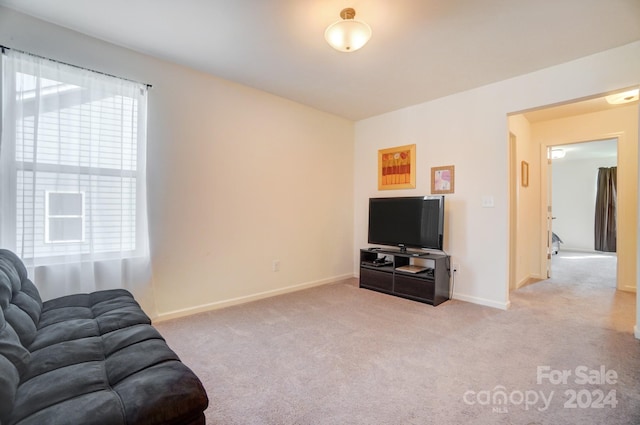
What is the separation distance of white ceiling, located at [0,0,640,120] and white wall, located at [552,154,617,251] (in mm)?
6835

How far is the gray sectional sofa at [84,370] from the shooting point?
92cm

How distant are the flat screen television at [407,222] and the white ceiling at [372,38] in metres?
1.39

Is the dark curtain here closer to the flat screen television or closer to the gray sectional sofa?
the flat screen television

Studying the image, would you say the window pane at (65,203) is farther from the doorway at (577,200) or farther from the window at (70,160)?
the doorway at (577,200)

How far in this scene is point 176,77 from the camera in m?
2.90

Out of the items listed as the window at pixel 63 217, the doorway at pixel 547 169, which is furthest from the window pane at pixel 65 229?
the doorway at pixel 547 169

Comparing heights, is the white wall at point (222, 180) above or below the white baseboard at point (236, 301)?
above

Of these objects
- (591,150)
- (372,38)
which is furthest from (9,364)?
(591,150)

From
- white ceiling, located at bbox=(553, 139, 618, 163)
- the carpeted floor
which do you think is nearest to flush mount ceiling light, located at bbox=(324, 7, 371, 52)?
the carpeted floor

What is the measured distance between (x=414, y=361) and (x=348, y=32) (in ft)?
7.62

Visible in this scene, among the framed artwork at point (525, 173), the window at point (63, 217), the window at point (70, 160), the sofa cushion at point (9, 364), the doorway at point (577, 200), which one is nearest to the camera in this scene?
the sofa cushion at point (9, 364)

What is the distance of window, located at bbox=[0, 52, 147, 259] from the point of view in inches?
82.7

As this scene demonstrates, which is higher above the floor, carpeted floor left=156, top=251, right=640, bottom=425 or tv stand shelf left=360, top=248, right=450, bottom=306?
tv stand shelf left=360, top=248, right=450, bottom=306

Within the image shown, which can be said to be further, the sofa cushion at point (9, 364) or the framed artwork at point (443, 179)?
the framed artwork at point (443, 179)
